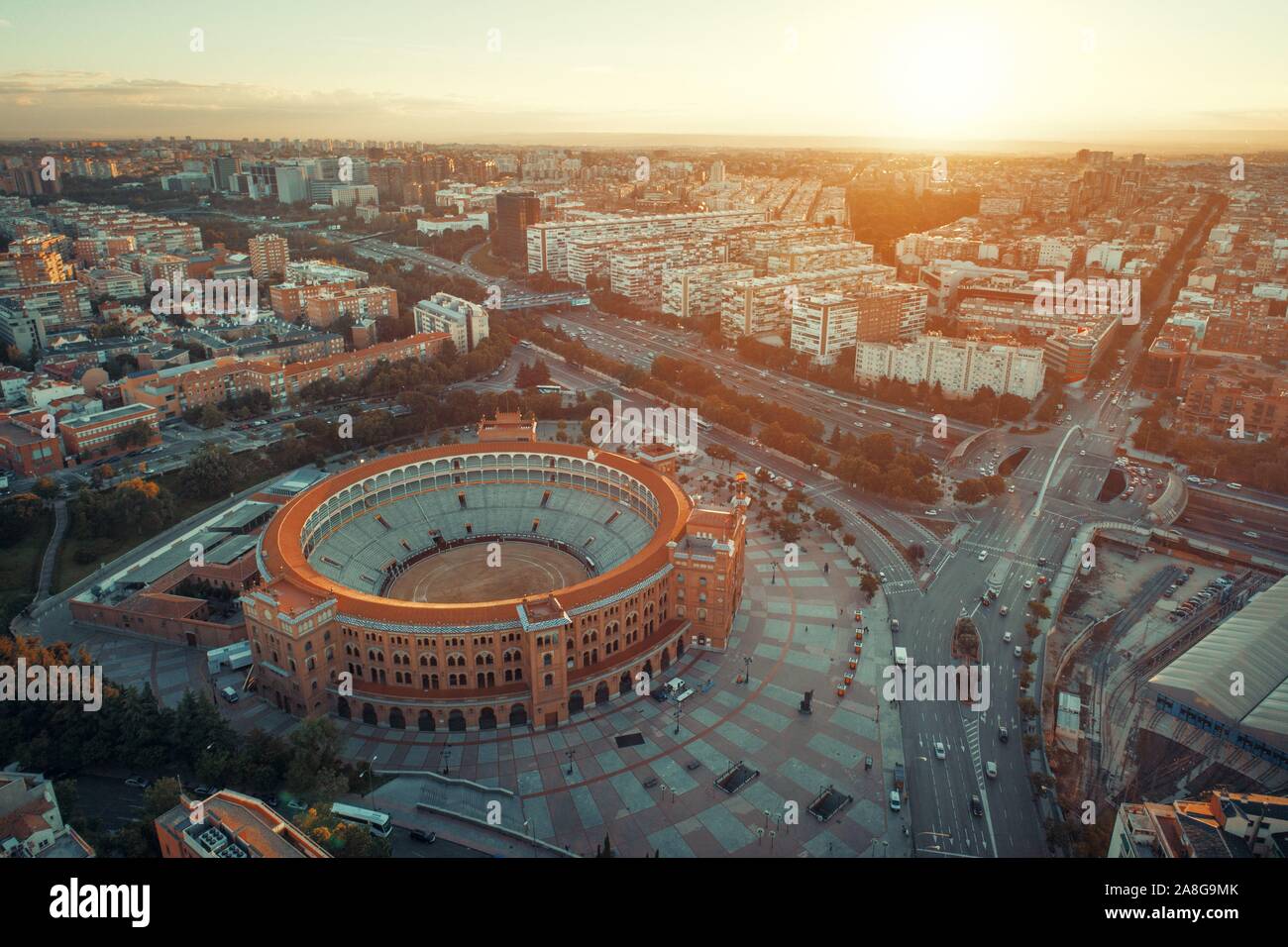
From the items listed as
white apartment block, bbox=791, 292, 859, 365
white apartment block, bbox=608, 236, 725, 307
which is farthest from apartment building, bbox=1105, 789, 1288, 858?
white apartment block, bbox=608, 236, 725, 307

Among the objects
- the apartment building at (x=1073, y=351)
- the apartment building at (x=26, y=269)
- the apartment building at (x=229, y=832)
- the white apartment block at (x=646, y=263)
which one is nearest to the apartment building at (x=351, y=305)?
the white apartment block at (x=646, y=263)

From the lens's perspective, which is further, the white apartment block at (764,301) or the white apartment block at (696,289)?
the white apartment block at (696,289)

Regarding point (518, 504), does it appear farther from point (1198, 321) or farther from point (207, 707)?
point (1198, 321)

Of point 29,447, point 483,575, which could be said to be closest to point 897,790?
point 483,575

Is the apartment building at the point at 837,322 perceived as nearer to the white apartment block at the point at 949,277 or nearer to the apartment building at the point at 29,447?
the white apartment block at the point at 949,277

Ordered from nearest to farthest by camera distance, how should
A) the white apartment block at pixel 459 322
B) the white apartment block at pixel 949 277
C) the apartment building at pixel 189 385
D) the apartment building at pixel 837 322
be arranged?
1. the apartment building at pixel 189 385
2. the apartment building at pixel 837 322
3. the white apartment block at pixel 459 322
4. the white apartment block at pixel 949 277

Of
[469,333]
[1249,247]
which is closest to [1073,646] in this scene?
[469,333]

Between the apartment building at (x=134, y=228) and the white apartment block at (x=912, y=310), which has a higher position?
the apartment building at (x=134, y=228)

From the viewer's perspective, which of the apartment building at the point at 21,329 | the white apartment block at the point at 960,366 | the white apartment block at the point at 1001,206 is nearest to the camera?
the white apartment block at the point at 960,366

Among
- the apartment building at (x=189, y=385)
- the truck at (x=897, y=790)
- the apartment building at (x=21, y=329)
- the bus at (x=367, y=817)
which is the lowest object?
the truck at (x=897, y=790)
